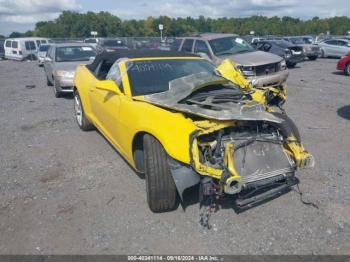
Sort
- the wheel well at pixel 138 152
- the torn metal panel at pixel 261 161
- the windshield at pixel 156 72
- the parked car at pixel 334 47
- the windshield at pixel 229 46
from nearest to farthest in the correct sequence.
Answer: the torn metal panel at pixel 261 161
the wheel well at pixel 138 152
the windshield at pixel 156 72
the windshield at pixel 229 46
the parked car at pixel 334 47

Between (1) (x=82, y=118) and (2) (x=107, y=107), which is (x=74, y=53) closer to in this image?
(1) (x=82, y=118)

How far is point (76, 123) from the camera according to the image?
6879 mm

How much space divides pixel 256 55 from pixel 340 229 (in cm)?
752

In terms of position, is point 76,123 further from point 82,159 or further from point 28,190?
point 28,190

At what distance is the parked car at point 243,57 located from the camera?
29.8 ft

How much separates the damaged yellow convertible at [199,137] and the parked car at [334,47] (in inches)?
821

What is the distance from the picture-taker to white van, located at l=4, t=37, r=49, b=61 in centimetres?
2512

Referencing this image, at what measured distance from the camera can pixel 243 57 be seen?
31.4 ft

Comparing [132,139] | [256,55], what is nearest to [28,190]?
[132,139]

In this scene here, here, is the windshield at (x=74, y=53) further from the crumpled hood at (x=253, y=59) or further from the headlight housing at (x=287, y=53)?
the headlight housing at (x=287, y=53)

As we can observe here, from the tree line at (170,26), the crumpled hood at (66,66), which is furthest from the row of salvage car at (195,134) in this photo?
the tree line at (170,26)

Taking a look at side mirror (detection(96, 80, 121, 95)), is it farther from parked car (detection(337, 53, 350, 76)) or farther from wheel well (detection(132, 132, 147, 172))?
parked car (detection(337, 53, 350, 76))

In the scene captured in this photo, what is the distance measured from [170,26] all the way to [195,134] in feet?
262

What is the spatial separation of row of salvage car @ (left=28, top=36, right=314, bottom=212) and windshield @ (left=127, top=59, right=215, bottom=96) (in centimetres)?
1
